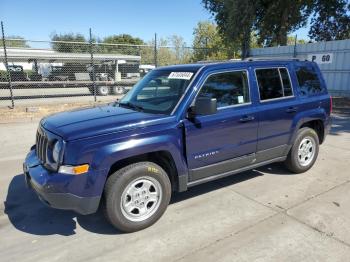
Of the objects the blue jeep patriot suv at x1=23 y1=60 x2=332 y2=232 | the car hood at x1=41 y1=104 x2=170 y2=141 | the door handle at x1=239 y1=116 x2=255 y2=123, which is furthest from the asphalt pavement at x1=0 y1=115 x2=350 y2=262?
the car hood at x1=41 y1=104 x2=170 y2=141

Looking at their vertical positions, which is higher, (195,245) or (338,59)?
(338,59)

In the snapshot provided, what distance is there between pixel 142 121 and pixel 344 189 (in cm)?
318

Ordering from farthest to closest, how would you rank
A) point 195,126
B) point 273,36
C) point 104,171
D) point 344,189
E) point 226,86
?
point 273,36, point 344,189, point 226,86, point 195,126, point 104,171

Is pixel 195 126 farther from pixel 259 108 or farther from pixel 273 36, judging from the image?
pixel 273 36

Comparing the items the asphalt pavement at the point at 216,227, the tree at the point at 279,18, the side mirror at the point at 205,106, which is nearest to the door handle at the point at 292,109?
the asphalt pavement at the point at 216,227

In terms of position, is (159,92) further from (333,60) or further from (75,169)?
(333,60)

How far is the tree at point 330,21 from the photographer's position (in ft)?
73.1

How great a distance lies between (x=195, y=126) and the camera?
12.6ft

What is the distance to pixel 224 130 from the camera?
4098 millimetres

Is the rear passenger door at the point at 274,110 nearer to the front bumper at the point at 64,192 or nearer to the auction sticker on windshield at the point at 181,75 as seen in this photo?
the auction sticker on windshield at the point at 181,75

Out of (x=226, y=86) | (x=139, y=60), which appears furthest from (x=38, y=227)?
(x=139, y=60)

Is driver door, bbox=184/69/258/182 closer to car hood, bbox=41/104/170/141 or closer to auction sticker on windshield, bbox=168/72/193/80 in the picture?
auction sticker on windshield, bbox=168/72/193/80

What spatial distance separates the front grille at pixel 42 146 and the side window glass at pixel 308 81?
3.83 m

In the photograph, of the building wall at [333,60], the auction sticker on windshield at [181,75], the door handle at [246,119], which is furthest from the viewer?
the building wall at [333,60]
